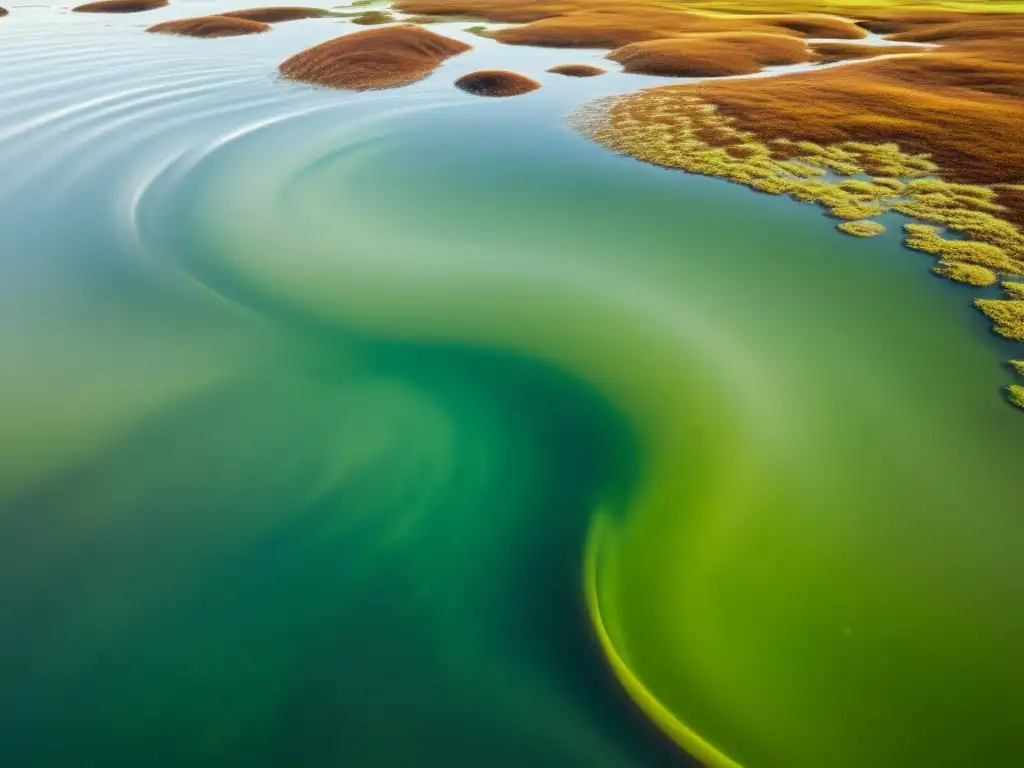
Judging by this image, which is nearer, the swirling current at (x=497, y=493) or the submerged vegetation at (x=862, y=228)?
the swirling current at (x=497, y=493)

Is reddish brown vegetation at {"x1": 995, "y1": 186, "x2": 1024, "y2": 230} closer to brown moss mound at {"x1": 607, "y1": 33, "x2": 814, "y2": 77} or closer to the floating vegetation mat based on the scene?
the floating vegetation mat

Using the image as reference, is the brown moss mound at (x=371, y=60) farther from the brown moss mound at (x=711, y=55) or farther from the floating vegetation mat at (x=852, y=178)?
the brown moss mound at (x=711, y=55)

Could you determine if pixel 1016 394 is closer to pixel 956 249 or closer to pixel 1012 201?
pixel 956 249

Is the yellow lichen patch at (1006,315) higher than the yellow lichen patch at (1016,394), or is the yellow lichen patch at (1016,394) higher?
the yellow lichen patch at (1006,315)

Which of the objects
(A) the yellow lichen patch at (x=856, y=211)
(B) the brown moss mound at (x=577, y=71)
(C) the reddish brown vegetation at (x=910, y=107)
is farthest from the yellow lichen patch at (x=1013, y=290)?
(B) the brown moss mound at (x=577, y=71)

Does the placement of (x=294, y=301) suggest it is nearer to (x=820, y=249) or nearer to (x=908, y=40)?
(x=820, y=249)

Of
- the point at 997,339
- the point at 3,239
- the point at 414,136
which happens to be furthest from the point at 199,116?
the point at 997,339
